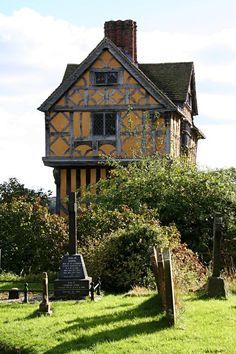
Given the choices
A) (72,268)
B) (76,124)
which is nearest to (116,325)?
(72,268)

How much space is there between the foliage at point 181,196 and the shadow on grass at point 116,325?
934cm

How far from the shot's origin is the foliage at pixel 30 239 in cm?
2262

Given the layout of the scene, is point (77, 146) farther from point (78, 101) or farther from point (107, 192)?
point (107, 192)

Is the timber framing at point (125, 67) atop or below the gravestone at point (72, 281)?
atop

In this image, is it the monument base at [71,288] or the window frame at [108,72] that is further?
the window frame at [108,72]

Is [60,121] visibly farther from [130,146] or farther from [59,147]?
[130,146]

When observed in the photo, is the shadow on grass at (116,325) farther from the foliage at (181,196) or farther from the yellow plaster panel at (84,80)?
the yellow plaster panel at (84,80)

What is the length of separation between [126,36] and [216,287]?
2048 cm

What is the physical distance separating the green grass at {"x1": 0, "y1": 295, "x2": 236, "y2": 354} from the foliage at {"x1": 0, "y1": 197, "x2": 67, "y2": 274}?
7832mm

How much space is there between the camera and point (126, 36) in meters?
33.5

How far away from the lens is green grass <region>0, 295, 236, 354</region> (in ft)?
35.6

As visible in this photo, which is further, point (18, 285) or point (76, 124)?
point (76, 124)

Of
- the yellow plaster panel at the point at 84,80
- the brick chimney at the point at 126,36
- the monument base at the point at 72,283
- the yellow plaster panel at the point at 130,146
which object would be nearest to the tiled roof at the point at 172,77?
the brick chimney at the point at 126,36

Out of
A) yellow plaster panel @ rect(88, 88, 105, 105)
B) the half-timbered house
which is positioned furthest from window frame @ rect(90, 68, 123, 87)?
yellow plaster panel @ rect(88, 88, 105, 105)
